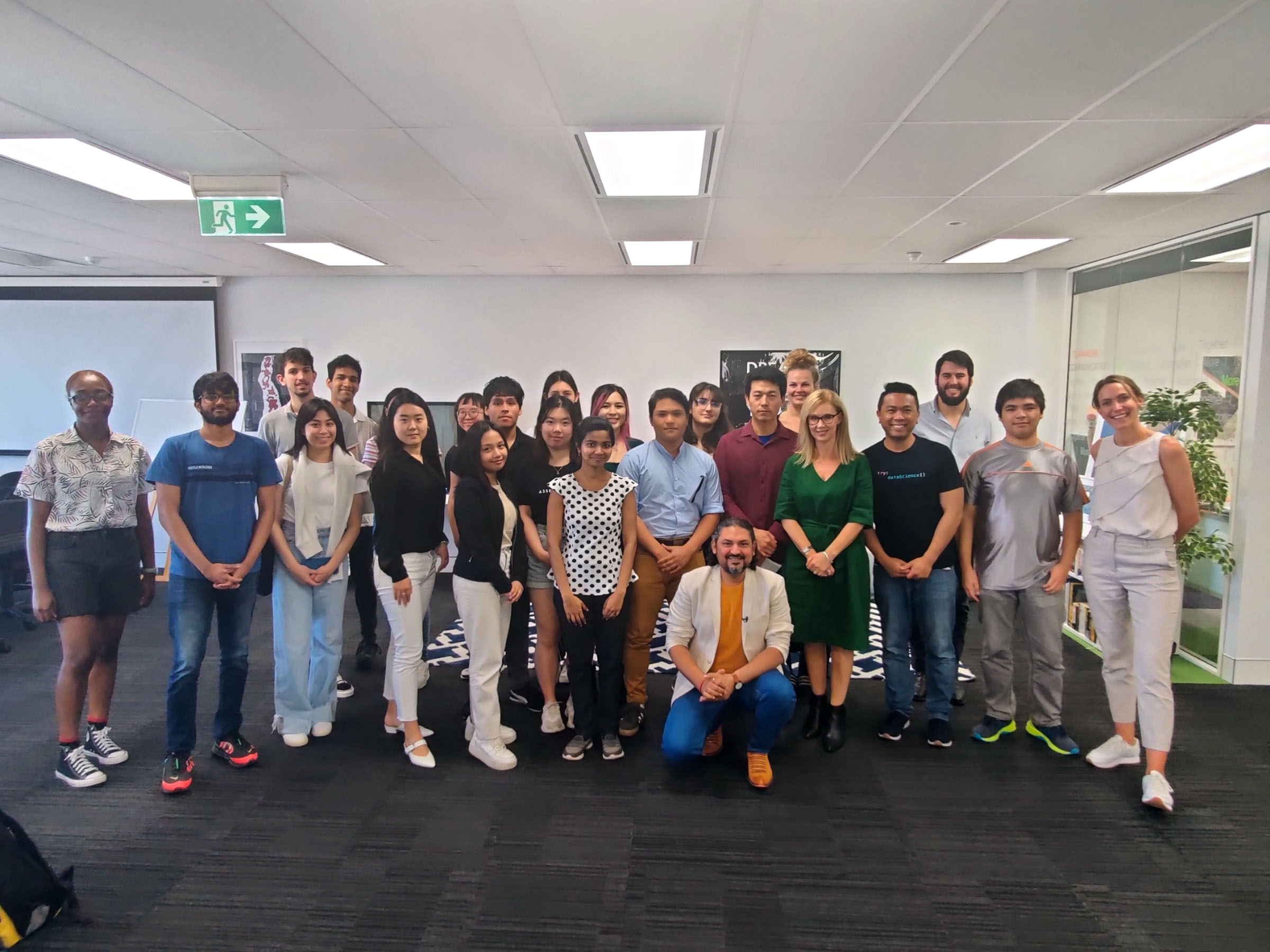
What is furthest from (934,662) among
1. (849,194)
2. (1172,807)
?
(849,194)

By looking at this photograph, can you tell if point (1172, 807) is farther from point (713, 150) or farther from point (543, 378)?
point (543, 378)

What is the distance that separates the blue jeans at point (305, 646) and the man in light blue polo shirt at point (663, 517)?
1406 millimetres

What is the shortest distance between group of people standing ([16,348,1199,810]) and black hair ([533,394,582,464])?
14 mm

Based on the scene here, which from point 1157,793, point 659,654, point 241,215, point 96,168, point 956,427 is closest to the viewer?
point 1157,793

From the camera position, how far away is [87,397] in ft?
9.50

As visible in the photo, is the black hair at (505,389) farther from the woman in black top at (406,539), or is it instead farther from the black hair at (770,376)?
the black hair at (770,376)

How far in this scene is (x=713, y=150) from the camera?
120 inches

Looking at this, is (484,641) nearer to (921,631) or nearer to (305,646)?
(305,646)

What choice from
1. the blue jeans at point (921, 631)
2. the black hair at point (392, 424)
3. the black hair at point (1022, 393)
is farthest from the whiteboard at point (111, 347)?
the black hair at point (1022, 393)

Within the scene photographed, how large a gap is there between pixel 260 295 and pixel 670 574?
18.1ft

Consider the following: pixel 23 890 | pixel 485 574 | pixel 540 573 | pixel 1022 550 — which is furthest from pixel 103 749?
pixel 1022 550

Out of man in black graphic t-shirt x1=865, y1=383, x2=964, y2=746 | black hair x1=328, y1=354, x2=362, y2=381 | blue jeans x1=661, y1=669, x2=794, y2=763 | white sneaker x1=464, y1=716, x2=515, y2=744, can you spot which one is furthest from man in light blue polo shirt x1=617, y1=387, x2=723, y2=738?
black hair x1=328, y1=354, x2=362, y2=381

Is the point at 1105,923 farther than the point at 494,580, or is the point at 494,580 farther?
the point at 494,580

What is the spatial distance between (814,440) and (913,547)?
68cm
